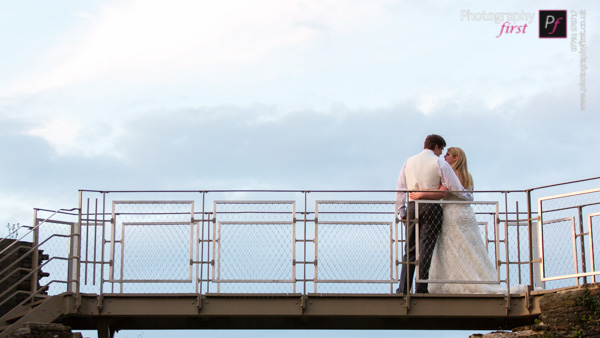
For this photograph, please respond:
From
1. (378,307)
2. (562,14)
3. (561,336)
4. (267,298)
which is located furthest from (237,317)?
(562,14)

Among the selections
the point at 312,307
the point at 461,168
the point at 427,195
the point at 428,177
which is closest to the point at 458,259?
the point at 427,195

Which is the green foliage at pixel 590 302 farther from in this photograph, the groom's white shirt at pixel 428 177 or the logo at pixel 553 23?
the logo at pixel 553 23

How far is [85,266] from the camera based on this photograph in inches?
684

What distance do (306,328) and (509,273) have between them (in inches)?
120

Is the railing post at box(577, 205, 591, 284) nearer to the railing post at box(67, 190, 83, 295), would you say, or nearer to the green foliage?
the green foliage

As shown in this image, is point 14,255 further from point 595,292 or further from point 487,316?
point 595,292

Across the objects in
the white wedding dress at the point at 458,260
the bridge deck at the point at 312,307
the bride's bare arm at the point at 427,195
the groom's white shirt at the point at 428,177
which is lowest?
the bridge deck at the point at 312,307

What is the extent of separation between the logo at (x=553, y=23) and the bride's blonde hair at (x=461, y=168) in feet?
12.5

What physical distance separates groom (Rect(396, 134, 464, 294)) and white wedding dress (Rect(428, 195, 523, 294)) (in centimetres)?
13

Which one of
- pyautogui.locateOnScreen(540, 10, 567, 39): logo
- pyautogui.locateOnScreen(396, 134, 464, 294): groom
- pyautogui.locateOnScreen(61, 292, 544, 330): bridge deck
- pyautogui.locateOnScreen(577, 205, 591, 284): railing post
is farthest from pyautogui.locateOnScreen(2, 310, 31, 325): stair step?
pyautogui.locateOnScreen(540, 10, 567, 39): logo

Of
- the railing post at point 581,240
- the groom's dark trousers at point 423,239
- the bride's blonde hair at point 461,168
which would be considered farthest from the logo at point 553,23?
the groom's dark trousers at point 423,239

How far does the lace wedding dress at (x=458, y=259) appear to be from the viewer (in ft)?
56.3

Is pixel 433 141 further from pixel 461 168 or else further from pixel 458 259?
pixel 458 259

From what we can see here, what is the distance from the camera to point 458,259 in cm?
1716
